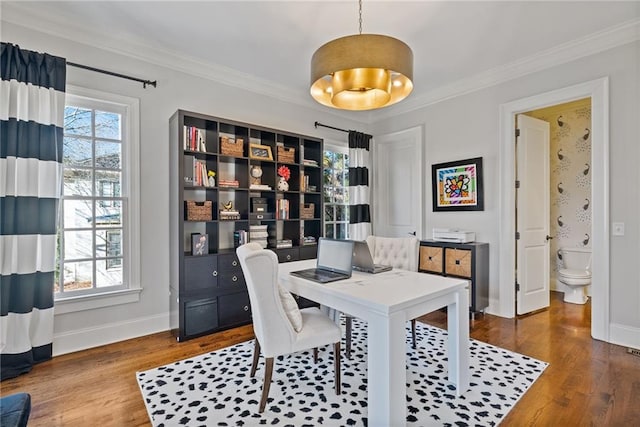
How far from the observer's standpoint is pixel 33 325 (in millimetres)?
2402

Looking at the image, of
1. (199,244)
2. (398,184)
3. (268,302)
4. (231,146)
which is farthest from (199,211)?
(398,184)

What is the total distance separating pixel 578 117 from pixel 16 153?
20.8 feet

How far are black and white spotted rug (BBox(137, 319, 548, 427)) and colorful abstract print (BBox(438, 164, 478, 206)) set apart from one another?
5.90 feet

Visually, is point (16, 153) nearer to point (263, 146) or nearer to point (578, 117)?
point (263, 146)

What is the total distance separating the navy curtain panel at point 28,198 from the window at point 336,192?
121 inches

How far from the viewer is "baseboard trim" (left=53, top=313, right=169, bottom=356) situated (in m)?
2.61

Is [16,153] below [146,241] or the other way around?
the other way around

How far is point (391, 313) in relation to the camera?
5.08 ft

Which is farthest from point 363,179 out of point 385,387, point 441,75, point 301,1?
point 385,387

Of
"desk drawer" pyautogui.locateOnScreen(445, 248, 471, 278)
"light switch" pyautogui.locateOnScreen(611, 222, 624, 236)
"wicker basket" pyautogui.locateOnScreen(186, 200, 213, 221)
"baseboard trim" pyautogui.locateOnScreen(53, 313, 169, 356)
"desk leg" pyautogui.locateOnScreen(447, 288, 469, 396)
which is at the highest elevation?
"wicker basket" pyautogui.locateOnScreen(186, 200, 213, 221)

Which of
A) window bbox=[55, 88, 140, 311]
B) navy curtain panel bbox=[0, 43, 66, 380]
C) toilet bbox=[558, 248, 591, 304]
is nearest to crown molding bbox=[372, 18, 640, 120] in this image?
toilet bbox=[558, 248, 591, 304]

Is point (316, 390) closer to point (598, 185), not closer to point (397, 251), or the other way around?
point (397, 251)

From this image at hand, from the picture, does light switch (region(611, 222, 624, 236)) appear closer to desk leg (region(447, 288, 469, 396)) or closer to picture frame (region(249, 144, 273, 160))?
desk leg (region(447, 288, 469, 396))

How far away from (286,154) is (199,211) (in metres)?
1.25
